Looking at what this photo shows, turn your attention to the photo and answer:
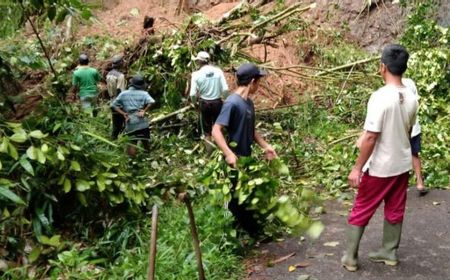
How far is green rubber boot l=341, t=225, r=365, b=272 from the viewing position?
441cm

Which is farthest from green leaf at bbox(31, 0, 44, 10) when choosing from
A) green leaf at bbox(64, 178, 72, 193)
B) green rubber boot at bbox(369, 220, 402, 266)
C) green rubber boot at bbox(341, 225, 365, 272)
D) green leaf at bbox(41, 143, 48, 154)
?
green rubber boot at bbox(369, 220, 402, 266)

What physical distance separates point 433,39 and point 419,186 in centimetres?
444

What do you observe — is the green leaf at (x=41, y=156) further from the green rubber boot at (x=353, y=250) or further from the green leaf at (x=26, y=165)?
the green rubber boot at (x=353, y=250)

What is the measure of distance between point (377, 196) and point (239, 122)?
1.36m

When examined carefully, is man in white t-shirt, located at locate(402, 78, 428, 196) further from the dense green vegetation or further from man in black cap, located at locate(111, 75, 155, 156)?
man in black cap, located at locate(111, 75, 155, 156)

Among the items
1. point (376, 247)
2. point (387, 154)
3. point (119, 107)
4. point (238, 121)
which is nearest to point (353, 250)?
point (376, 247)

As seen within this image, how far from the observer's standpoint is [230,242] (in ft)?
16.0

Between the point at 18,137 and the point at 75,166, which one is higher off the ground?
the point at 18,137

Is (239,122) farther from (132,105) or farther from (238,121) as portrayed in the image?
(132,105)

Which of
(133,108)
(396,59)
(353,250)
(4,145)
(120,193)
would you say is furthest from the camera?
(133,108)

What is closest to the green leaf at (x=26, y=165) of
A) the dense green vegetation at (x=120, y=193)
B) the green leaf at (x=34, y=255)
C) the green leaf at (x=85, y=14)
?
the dense green vegetation at (x=120, y=193)

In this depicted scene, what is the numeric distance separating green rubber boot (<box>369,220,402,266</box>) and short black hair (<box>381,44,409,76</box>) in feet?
4.20

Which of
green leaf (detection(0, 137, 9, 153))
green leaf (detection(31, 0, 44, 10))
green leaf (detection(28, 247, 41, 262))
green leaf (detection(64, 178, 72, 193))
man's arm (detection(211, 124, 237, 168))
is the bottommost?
green leaf (detection(28, 247, 41, 262))

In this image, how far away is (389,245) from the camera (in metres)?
4.55
